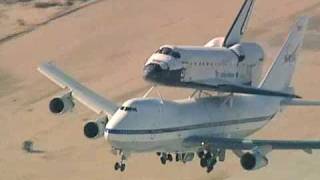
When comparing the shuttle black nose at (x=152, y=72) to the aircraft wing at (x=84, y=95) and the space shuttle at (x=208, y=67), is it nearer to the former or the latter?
the space shuttle at (x=208, y=67)

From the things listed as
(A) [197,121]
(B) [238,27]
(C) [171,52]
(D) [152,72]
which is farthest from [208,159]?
(B) [238,27]

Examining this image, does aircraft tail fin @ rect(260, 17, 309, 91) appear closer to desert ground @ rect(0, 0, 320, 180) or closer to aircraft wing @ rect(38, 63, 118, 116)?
desert ground @ rect(0, 0, 320, 180)

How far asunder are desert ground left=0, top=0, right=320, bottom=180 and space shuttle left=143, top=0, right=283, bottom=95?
1045 cm

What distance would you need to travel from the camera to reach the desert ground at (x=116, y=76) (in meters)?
86.3

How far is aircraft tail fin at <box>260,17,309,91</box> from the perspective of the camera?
78.7 m

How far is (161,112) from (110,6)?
63.7 meters

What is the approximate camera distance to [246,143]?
224 feet

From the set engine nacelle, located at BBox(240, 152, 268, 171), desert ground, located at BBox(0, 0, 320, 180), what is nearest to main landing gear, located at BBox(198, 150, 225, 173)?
engine nacelle, located at BBox(240, 152, 268, 171)

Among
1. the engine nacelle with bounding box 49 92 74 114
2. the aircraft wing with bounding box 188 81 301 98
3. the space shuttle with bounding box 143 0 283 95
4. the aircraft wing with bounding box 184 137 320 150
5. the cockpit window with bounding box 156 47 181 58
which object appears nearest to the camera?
the aircraft wing with bounding box 184 137 320 150

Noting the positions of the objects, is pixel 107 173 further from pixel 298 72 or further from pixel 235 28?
pixel 298 72

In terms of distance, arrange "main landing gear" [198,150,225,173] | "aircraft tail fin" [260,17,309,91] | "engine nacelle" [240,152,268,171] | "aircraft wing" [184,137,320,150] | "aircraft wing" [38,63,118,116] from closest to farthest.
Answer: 1. "engine nacelle" [240,152,268,171]
2. "aircraft wing" [184,137,320,150]
3. "main landing gear" [198,150,225,173]
4. "aircraft wing" [38,63,118,116]
5. "aircraft tail fin" [260,17,309,91]

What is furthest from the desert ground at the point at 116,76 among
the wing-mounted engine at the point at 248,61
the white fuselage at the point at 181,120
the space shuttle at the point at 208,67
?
the space shuttle at the point at 208,67

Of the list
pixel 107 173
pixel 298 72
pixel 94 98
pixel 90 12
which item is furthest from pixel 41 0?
pixel 94 98

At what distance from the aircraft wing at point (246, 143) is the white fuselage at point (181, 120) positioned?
0.65 metres
